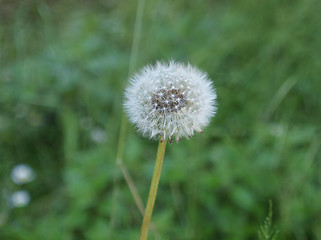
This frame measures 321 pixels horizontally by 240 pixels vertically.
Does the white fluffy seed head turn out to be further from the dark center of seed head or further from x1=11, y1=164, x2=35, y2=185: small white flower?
x1=11, y1=164, x2=35, y2=185: small white flower

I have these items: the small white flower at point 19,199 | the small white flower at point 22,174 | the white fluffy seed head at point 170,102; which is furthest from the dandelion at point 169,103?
the small white flower at point 22,174

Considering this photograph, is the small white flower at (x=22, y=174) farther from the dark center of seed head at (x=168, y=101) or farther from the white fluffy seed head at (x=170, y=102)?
the dark center of seed head at (x=168, y=101)

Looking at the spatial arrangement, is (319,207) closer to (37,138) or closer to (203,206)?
(203,206)

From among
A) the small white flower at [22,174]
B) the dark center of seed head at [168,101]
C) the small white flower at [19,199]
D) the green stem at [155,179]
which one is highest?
the small white flower at [22,174]

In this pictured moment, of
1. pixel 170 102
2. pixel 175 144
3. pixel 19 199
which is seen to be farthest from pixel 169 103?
pixel 19 199

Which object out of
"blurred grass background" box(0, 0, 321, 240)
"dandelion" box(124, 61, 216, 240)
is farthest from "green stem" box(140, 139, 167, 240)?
"blurred grass background" box(0, 0, 321, 240)

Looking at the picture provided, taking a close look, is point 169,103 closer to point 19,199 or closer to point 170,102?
point 170,102
